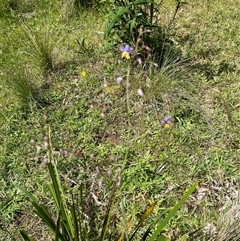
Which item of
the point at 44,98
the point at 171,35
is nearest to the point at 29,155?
the point at 44,98

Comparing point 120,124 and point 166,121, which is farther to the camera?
point 120,124

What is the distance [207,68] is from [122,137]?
3.14 ft

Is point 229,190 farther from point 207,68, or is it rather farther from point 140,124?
point 207,68

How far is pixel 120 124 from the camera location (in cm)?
275

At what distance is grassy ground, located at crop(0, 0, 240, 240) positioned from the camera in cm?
231

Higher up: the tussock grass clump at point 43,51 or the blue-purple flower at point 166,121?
the tussock grass clump at point 43,51

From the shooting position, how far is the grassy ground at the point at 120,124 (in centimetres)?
231

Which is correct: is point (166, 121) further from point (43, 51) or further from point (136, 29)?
point (43, 51)

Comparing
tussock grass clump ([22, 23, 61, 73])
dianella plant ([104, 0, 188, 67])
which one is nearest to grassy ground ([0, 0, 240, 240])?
tussock grass clump ([22, 23, 61, 73])

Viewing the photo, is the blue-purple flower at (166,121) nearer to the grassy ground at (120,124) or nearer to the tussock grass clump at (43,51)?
the grassy ground at (120,124)

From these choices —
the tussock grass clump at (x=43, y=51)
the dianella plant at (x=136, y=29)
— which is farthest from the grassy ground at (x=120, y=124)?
the dianella plant at (x=136, y=29)

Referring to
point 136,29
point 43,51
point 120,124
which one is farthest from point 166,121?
point 43,51

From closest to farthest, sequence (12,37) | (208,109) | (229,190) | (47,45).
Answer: (229,190)
(208,109)
(47,45)
(12,37)

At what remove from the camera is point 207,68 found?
3.12 meters
